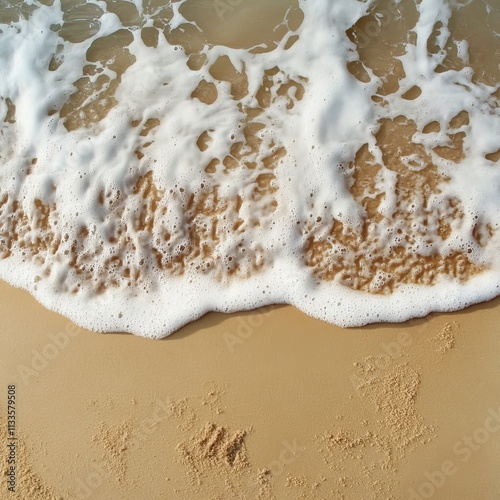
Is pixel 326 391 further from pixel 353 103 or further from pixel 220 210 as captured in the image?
pixel 353 103

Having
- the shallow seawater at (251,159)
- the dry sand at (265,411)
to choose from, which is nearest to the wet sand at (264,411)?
the dry sand at (265,411)

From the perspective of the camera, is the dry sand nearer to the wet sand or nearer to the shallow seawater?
the wet sand

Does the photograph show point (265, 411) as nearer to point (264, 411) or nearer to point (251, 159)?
point (264, 411)

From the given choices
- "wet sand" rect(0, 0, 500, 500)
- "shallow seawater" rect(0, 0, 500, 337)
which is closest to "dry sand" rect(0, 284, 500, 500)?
"wet sand" rect(0, 0, 500, 500)

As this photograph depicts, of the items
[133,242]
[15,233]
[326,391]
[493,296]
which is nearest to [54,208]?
[15,233]

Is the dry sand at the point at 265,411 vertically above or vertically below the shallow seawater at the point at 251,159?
below

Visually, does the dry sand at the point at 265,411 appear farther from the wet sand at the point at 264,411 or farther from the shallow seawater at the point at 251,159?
the shallow seawater at the point at 251,159

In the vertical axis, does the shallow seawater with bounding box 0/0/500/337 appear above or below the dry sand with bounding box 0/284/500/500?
above
